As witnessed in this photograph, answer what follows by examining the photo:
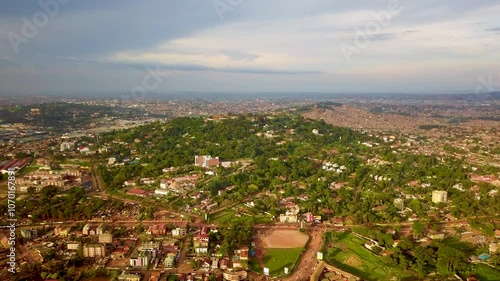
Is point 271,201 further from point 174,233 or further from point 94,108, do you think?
point 94,108

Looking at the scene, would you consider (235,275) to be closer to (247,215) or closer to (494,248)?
(247,215)

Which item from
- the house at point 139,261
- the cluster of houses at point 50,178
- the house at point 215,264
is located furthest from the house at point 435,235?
the cluster of houses at point 50,178

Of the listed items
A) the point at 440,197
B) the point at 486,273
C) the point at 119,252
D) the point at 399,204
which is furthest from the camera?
the point at 440,197

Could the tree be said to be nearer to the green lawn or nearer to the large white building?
the large white building

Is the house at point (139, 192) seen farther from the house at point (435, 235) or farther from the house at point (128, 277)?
the house at point (435, 235)

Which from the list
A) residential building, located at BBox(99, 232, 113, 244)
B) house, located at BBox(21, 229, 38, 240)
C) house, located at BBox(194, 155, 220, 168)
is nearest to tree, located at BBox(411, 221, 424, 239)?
residential building, located at BBox(99, 232, 113, 244)

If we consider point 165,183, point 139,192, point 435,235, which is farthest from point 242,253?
point 165,183
